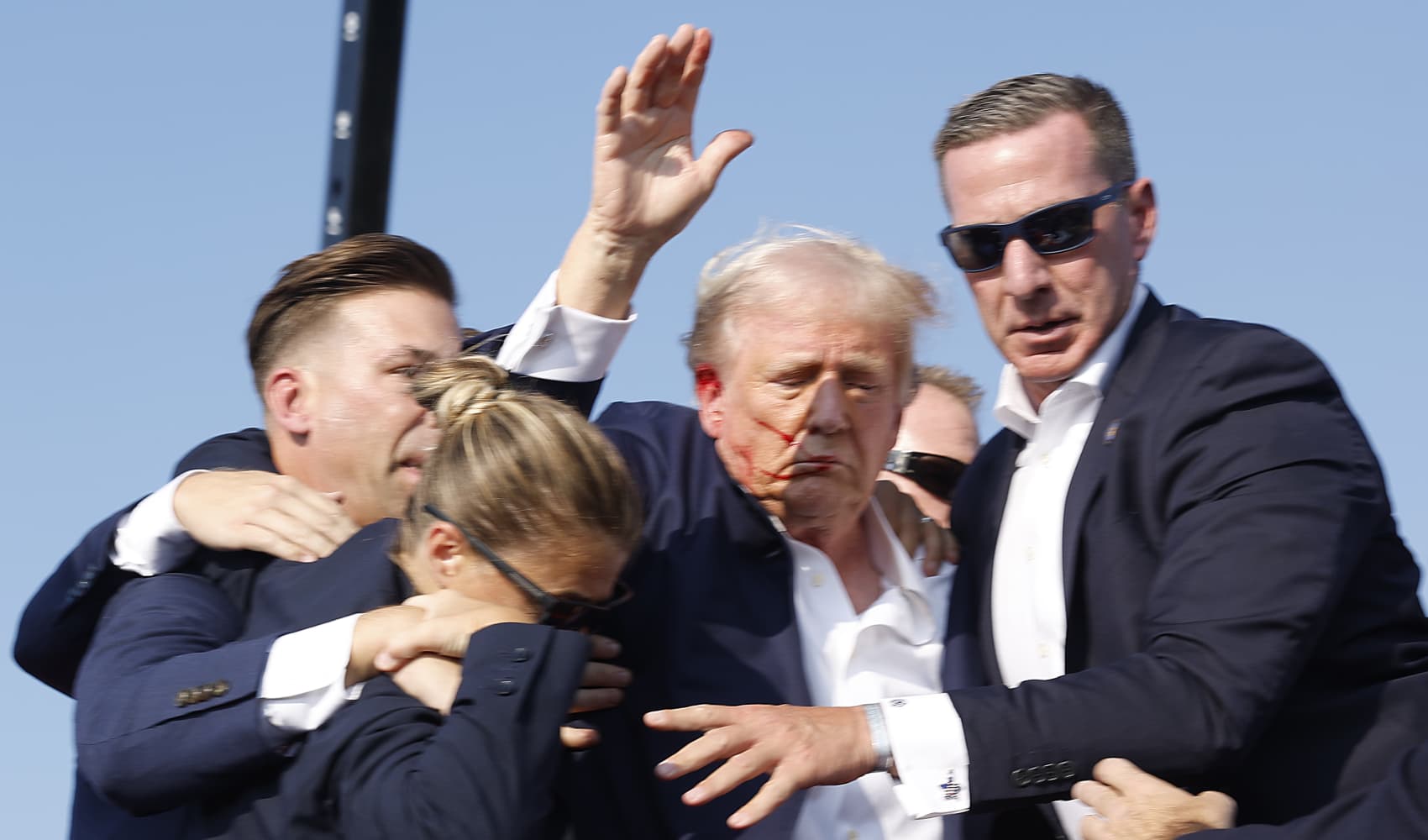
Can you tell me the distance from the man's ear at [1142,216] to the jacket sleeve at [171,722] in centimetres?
196

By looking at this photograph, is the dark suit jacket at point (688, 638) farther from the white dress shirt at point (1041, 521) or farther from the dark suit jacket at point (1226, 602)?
the dark suit jacket at point (1226, 602)

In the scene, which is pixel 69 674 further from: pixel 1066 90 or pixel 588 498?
pixel 1066 90

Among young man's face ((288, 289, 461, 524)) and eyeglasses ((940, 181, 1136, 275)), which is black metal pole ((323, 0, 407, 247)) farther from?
eyeglasses ((940, 181, 1136, 275))

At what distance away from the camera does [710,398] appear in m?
3.59

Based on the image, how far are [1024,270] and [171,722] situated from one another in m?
1.85

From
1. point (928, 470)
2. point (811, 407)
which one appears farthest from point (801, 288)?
point (928, 470)

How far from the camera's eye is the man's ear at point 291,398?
356 centimetres

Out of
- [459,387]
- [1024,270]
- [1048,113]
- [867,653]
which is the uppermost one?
[1048,113]

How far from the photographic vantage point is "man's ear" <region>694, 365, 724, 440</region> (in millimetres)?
3553

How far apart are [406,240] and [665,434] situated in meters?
0.70

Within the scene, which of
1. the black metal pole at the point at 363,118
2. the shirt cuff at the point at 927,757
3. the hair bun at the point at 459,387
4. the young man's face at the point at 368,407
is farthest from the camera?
the black metal pole at the point at 363,118

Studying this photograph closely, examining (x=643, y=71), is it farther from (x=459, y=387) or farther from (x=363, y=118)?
(x=363, y=118)

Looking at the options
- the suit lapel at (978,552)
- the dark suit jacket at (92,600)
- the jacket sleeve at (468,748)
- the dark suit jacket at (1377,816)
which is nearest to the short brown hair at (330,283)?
the dark suit jacket at (92,600)

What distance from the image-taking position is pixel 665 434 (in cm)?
365
